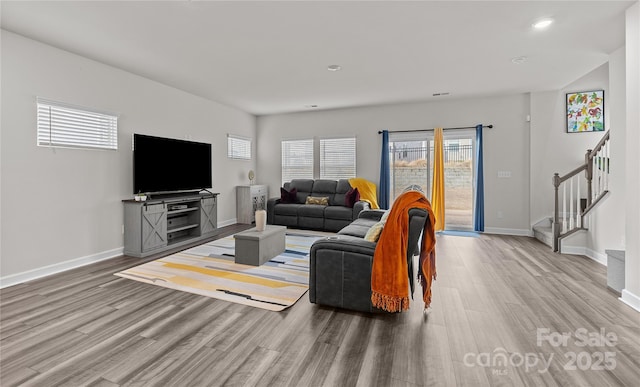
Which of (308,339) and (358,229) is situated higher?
(358,229)

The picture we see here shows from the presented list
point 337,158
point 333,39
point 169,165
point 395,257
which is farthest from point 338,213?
point 395,257

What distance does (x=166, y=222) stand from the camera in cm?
454

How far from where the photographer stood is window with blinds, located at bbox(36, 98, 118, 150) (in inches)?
135

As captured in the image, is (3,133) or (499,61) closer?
(3,133)

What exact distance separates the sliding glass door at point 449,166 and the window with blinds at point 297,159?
1995 millimetres

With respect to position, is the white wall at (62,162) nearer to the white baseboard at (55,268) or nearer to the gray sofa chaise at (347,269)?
the white baseboard at (55,268)

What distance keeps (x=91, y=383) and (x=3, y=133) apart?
301 centimetres

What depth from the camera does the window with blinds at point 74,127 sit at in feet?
11.3

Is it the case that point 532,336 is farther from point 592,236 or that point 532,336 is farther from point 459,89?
point 459,89

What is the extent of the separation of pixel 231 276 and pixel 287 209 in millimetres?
3001

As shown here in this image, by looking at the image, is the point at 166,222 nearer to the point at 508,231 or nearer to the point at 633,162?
the point at 633,162

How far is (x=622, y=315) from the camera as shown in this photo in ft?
8.05

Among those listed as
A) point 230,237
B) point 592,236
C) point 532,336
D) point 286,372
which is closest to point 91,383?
point 286,372

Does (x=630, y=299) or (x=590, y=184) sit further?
(x=590, y=184)
